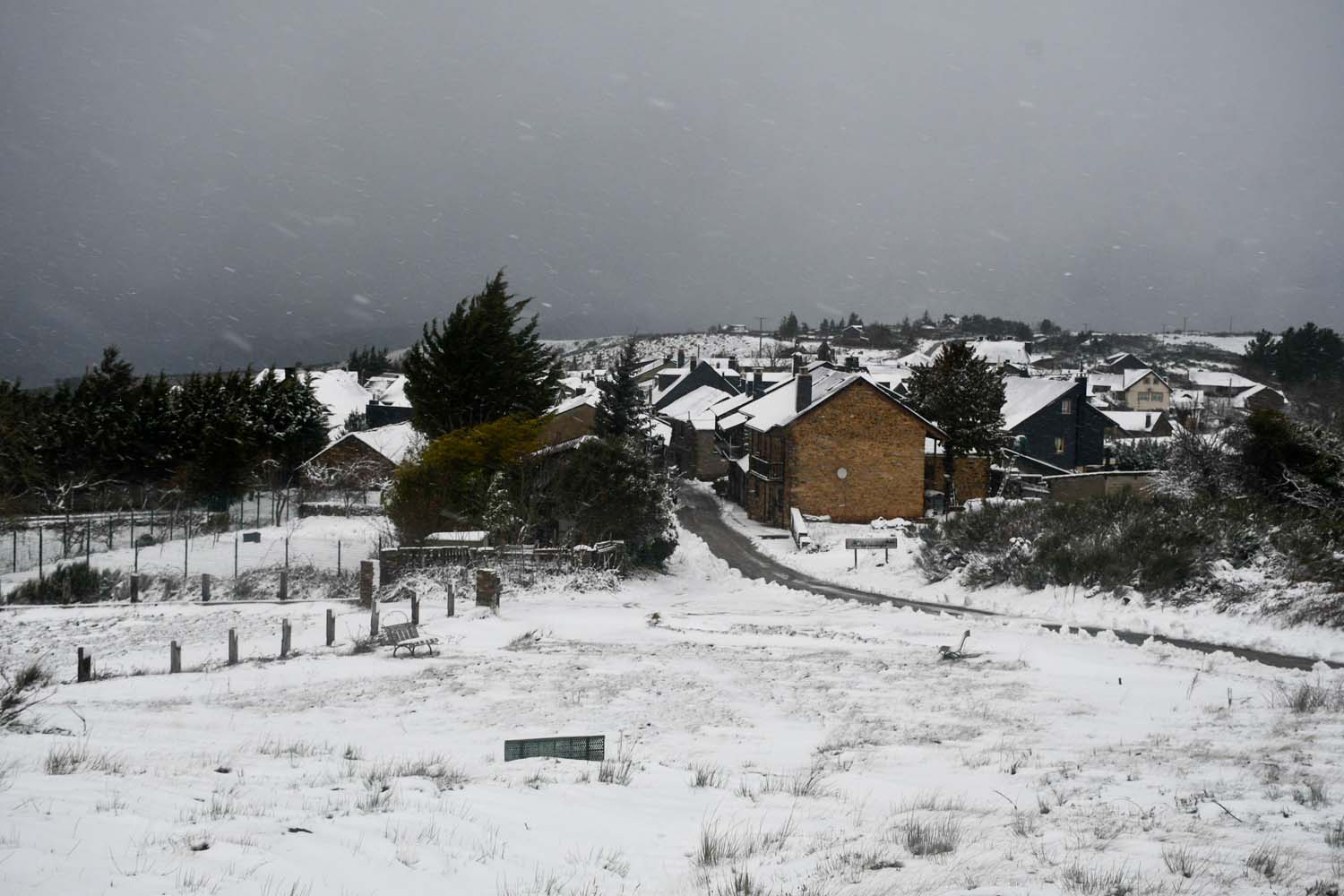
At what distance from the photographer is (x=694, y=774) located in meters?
9.83

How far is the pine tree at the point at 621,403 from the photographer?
49906 mm

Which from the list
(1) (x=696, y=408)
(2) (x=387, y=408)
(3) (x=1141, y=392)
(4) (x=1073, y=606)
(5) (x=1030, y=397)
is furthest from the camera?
(3) (x=1141, y=392)

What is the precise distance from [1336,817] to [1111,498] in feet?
76.0

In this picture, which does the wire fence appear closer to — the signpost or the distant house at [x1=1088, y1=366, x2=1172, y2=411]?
the signpost

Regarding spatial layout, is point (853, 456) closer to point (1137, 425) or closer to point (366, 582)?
point (366, 582)

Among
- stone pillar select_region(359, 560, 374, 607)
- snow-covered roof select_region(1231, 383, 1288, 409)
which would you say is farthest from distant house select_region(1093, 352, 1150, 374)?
stone pillar select_region(359, 560, 374, 607)

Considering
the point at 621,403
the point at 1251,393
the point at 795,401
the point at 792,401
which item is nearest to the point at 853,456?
the point at 795,401

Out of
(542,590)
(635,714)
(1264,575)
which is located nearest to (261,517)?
(542,590)

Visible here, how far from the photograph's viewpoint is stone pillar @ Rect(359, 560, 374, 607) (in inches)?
983

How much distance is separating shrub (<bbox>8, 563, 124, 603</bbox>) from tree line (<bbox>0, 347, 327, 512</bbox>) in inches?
476

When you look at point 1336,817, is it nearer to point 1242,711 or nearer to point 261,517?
point 1242,711

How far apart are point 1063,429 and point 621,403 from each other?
1194 inches

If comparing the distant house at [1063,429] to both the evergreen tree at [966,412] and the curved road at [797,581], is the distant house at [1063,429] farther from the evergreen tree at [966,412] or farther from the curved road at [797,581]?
the curved road at [797,581]

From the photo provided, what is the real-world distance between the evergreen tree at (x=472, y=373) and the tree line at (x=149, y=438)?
962cm
